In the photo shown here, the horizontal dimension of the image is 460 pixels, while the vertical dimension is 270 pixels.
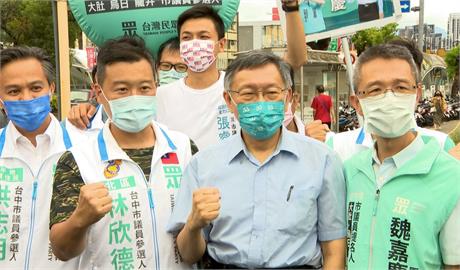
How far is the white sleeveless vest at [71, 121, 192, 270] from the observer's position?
98.7 inches

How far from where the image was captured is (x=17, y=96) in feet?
9.72

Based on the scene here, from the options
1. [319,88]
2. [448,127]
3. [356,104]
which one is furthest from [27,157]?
[448,127]

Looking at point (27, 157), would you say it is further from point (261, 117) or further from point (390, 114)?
point (390, 114)

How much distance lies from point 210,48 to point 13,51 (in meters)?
1.23

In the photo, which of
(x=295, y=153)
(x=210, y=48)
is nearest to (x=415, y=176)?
(x=295, y=153)

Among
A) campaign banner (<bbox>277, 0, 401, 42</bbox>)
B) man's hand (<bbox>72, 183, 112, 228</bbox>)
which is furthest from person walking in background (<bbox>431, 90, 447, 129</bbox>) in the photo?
man's hand (<bbox>72, 183, 112, 228</bbox>)

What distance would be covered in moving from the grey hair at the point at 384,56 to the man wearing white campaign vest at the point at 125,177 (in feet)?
3.10

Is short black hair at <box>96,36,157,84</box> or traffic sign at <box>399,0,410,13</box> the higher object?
traffic sign at <box>399,0,410,13</box>

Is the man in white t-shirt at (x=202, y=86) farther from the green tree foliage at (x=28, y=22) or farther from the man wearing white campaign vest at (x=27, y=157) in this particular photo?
the green tree foliage at (x=28, y=22)

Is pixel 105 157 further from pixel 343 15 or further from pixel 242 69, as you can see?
pixel 343 15

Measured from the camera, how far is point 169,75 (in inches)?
161

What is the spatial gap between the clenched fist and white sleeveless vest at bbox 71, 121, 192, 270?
41cm

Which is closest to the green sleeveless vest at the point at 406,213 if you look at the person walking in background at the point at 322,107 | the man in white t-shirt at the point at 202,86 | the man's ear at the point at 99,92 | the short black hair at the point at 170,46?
the man in white t-shirt at the point at 202,86

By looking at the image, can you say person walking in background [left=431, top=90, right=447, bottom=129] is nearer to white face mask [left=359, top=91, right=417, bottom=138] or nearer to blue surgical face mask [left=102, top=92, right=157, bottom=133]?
white face mask [left=359, top=91, right=417, bottom=138]
